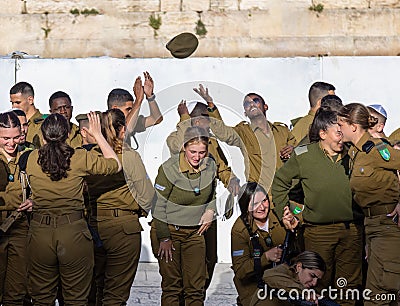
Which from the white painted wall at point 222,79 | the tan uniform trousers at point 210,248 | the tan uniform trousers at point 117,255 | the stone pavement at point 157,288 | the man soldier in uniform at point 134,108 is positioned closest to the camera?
the tan uniform trousers at point 117,255

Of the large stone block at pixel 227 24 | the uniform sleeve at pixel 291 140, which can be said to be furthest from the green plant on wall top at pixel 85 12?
the uniform sleeve at pixel 291 140

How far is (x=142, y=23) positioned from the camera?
11.0m

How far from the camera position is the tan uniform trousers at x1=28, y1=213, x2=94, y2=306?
6.86 metres

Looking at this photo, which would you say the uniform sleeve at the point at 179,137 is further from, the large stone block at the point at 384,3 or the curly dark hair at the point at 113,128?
Result: the large stone block at the point at 384,3

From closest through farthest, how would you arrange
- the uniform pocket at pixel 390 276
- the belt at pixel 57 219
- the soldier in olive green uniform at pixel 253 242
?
the uniform pocket at pixel 390 276 → the belt at pixel 57 219 → the soldier in olive green uniform at pixel 253 242

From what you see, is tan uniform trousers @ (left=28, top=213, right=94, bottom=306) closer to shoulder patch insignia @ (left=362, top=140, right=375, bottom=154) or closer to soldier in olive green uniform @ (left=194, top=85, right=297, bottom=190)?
soldier in olive green uniform @ (left=194, top=85, right=297, bottom=190)

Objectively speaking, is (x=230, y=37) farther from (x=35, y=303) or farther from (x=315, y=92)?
(x=35, y=303)

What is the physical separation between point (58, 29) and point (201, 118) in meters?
3.23

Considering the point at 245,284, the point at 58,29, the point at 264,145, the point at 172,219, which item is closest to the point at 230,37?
the point at 58,29

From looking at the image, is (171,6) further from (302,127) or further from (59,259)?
(59,259)

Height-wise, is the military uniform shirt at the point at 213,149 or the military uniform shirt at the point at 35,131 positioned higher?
the military uniform shirt at the point at 35,131

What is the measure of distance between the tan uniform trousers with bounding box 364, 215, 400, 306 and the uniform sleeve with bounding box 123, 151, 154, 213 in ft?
5.81

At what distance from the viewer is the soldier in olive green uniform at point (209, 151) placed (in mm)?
7984

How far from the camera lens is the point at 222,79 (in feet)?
34.0
